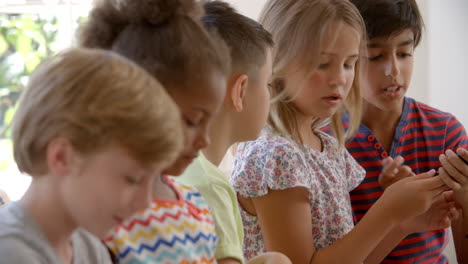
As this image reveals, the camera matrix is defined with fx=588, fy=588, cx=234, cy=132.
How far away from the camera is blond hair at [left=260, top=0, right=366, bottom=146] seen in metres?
1.24

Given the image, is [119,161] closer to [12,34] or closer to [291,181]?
[291,181]

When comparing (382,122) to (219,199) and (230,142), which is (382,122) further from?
(219,199)

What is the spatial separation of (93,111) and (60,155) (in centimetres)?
6

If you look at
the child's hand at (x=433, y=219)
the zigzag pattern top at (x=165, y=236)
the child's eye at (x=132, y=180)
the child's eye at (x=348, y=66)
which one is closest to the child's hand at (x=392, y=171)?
the child's hand at (x=433, y=219)

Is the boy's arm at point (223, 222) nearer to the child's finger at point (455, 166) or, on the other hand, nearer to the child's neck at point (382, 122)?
the child's finger at point (455, 166)

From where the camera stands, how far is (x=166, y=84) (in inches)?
28.8

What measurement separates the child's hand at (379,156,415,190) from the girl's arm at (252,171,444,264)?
0.45 ft

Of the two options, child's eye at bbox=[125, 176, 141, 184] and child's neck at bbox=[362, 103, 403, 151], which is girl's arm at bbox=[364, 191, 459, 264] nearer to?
child's neck at bbox=[362, 103, 403, 151]

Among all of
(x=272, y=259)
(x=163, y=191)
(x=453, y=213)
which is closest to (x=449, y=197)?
(x=453, y=213)

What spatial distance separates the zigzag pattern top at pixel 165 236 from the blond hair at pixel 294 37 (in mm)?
490

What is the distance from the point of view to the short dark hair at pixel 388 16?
4.72ft

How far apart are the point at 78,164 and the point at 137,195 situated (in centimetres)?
7

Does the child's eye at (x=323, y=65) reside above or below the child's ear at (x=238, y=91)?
below

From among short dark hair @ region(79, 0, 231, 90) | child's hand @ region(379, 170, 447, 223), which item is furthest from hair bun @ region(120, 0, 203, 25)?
child's hand @ region(379, 170, 447, 223)
